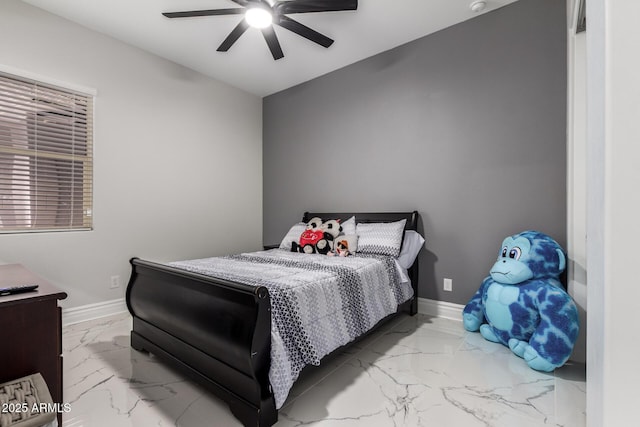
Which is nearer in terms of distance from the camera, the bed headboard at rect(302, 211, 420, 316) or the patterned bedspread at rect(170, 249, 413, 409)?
the patterned bedspread at rect(170, 249, 413, 409)

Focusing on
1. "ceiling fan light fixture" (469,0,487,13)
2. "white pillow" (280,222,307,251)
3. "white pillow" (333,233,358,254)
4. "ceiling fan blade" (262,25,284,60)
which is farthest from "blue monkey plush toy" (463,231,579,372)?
"ceiling fan blade" (262,25,284,60)

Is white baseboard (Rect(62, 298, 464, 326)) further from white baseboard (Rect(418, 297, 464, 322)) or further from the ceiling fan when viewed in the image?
the ceiling fan

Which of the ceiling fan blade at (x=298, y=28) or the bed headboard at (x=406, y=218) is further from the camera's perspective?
the bed headboard at (x=406, y=218)

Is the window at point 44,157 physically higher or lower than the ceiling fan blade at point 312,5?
lower

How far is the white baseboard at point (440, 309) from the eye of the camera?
288 cm

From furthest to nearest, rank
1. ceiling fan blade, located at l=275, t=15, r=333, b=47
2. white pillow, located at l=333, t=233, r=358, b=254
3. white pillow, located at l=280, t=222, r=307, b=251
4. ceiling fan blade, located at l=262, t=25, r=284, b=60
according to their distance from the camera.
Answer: white pillow, located at l=280, t=222, r=307, b=251 → white pillow, located at l=333, t=233, r=358, b=254 → ceiling fan blade, located at l=262, t=25, r=284, b=60 → ceiling fan blade, located at l=275, t=15, r=333, b=47

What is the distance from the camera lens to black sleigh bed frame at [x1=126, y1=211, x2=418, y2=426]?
1422 mm

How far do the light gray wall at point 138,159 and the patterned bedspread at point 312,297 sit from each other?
132 cm

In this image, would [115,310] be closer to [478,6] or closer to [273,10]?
[273,10]

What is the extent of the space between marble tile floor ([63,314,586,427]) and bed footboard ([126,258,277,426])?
0.13 meters

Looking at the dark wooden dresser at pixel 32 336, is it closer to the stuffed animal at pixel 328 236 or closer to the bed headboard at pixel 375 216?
the stuffed animal at pixel 328 236

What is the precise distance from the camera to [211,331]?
5.28 feet

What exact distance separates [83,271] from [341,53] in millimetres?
3475

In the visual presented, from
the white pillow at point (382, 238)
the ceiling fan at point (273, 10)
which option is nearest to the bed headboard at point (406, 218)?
the white pillow at point (382, 238)
